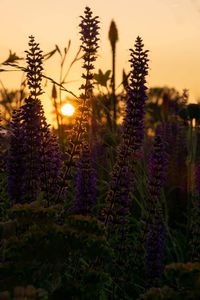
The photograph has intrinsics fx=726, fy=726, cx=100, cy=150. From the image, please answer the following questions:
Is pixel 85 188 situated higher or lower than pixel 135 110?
lower

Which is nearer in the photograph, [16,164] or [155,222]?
[16,164]

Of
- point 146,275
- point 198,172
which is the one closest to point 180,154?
point 198,172

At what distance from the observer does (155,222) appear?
16.2ft

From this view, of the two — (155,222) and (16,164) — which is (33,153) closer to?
(16,164)

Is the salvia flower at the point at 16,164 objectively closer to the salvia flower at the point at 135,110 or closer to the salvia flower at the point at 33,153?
the salvia flower at the point at 33,153

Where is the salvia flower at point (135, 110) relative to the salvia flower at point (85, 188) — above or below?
above

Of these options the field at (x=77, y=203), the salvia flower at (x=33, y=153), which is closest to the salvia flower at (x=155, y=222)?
the field at (x=77, y=203)

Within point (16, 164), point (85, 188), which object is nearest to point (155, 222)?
point (85, 188)

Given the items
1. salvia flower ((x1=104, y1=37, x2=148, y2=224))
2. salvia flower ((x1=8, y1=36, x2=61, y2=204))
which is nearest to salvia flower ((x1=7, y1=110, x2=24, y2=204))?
salvia flower ((x1=8, y1=36, x2=61, y2=204))

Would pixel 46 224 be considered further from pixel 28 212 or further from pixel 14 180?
pixel 14 180

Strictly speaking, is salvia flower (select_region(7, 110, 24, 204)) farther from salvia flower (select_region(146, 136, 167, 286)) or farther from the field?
salvia flower (select_region(146, 136, 167, 286))

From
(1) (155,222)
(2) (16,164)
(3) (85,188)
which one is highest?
(2) (16,164)

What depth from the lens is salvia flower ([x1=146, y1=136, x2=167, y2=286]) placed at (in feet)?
15.9

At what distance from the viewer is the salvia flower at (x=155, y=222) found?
4.85 meters
